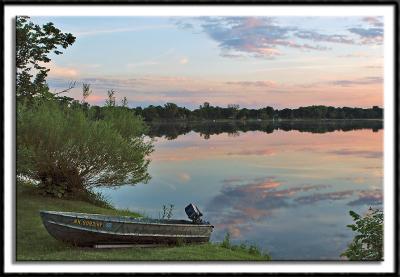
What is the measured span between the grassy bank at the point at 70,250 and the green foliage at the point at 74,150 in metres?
1.07

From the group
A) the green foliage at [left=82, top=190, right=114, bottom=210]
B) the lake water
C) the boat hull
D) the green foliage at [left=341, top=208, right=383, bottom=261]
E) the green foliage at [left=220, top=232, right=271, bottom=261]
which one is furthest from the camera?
the green foliage at [left=82, top=190, right=114, bottom=210]

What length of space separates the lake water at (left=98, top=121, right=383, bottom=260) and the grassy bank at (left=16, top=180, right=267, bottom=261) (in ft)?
5.85

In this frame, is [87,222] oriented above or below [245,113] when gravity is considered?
below

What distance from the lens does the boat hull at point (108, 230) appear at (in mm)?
11281

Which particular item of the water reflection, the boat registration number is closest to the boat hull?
the boat registration number

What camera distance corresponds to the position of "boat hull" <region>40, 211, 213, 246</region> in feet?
37.0

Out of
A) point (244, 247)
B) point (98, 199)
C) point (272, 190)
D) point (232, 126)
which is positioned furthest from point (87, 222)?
point (232, 126)

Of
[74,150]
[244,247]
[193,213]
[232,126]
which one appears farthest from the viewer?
[232,126]

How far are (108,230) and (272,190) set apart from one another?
22.6 ft

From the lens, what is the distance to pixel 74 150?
16.1m

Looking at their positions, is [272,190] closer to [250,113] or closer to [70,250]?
[250,113]

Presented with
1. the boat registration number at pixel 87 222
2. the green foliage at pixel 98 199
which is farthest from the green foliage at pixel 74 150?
the boat registration number at pixel 87 222

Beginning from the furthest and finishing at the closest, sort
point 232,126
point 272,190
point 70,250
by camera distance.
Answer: point 232,126 < point 272,190 < point 70,250

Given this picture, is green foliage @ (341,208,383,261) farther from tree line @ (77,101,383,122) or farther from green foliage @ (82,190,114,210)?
green foliage @ (82,190,114,210)
